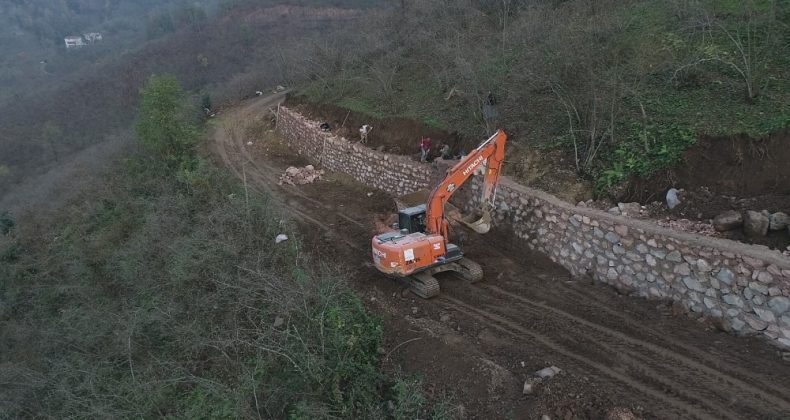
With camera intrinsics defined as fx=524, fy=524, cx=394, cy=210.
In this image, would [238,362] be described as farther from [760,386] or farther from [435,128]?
[435,128]

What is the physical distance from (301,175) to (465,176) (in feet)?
33.8

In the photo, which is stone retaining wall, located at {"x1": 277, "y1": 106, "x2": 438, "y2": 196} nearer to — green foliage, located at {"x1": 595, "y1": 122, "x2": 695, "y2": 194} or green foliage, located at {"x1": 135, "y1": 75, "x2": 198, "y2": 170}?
green foliage, located at {"x1": 135, "y1": 75, "x2": 198, "y2": 170}

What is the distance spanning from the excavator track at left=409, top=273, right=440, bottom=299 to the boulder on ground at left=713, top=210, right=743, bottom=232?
5.63 m

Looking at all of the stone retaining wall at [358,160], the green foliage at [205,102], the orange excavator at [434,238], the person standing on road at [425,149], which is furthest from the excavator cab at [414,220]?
the green foliage at [205,102]

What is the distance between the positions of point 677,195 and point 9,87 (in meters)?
117

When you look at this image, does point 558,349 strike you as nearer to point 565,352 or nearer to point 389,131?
point 565,352

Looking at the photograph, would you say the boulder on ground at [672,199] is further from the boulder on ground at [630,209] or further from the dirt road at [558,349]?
the dirt road at [558,349]

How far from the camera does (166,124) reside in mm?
21141

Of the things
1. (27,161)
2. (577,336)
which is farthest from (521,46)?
(27,161)

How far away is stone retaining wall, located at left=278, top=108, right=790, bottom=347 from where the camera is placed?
880 cm

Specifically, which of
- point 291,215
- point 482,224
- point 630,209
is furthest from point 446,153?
point 630,209

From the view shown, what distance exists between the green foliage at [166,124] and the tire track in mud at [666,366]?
1593 centimetres

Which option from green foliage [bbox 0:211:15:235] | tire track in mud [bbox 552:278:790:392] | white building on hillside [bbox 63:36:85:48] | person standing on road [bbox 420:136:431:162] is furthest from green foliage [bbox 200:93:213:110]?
white building on hillside [bbox 63:36:85:48]

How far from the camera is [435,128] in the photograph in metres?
17.3
